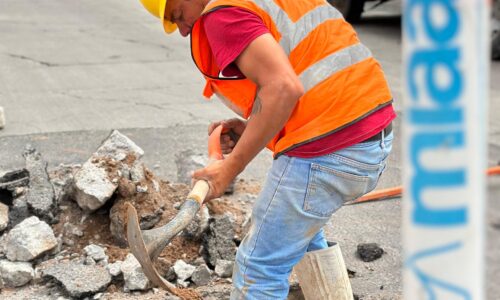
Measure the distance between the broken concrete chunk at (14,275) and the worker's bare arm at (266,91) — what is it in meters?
1.67

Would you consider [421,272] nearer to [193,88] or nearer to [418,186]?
[418,186]

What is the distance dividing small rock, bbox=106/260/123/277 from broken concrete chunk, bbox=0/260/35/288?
0.38 meters

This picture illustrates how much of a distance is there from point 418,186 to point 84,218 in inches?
135

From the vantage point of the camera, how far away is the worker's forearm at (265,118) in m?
2.74

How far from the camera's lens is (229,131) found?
3.49 metres

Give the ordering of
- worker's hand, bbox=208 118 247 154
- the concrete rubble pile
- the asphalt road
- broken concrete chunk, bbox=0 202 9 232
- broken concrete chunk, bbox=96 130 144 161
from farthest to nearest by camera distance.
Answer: the asphalt road
broken concrete chunk, bbox=96 130 144 161
broken concrete chunk, bbox=0 202 9 232
the concrete rubble pile
worker's hand, bbox=208 118 247 154

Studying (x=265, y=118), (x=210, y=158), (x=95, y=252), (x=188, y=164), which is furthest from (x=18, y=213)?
(x=265, y=118)

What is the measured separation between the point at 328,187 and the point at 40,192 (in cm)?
216

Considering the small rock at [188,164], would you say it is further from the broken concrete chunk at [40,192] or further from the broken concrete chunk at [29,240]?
the broken concrete chunk at [29,240]

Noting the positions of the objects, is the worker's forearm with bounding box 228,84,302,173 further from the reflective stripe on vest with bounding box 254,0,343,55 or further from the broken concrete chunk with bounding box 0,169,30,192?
the broken concrete chunk with bounding box 0,169,30,192

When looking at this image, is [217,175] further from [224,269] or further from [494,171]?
[494,171]

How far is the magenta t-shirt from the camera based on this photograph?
9.13 feet

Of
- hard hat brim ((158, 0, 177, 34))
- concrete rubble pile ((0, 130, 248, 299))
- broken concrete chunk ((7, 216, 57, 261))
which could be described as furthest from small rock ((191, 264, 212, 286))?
hard hat brim ((158, 0, 177, 34))

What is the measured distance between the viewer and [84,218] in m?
4.54
